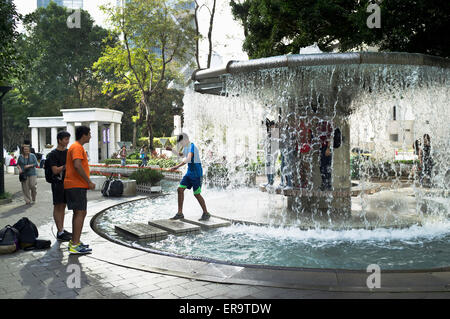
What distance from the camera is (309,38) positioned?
43.3 feet

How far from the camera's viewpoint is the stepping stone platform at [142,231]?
6.39 meters

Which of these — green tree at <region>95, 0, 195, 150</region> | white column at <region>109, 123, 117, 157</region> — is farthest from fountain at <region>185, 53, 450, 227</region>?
white column at <region>109, 123, 117, 157</region>

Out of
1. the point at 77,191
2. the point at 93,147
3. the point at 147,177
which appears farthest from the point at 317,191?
the point at 93,147

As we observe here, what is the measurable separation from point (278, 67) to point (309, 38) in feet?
24.4

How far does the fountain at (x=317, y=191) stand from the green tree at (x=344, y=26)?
5.97 ft

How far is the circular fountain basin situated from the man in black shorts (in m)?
0.72

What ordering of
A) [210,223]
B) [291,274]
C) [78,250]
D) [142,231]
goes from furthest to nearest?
[210,223]
[142,231]
[78,250]
[291,274]

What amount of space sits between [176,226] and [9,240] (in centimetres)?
262

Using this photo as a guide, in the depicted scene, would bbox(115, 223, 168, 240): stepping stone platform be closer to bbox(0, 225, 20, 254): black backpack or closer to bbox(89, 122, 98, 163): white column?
bbox(0, 225, 20, 254): black backpack

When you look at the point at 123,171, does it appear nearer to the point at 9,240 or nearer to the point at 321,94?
the point at 321,94

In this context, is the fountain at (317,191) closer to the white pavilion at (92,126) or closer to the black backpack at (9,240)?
the black backpack at (9,240)

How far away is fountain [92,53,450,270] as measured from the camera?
221 inches

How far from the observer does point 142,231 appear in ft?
21.5
